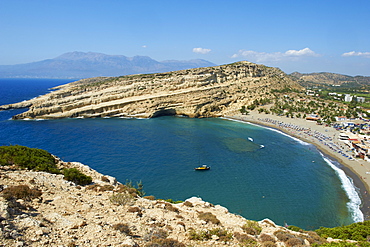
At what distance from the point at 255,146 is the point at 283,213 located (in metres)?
22.1

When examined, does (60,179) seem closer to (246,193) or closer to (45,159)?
(45,159)

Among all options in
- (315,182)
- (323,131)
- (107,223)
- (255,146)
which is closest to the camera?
(107,223)

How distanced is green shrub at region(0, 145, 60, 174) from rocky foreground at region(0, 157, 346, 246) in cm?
138

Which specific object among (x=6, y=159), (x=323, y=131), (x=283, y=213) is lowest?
(x=283, y=213)

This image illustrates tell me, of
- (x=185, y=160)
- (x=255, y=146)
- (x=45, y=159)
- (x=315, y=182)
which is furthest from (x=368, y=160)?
(x=45, y=159)

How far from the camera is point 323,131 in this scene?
5622 cm

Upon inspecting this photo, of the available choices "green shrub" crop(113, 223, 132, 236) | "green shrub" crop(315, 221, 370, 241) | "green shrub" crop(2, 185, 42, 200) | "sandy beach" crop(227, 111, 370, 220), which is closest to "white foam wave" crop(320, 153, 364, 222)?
"sandy beach" crop(227, 111, 370, 220)

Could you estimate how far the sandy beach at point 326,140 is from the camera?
3103 cm

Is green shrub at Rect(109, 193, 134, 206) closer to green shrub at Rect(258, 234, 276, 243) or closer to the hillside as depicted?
the hillside

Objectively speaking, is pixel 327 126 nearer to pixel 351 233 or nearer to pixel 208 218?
pixel 351 233

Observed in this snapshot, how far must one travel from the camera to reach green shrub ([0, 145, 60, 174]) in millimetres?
16000

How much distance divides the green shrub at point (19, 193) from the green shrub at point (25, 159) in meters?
5.56

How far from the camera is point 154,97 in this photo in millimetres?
73875

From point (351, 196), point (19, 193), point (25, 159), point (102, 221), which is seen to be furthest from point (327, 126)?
point (19, 193)
